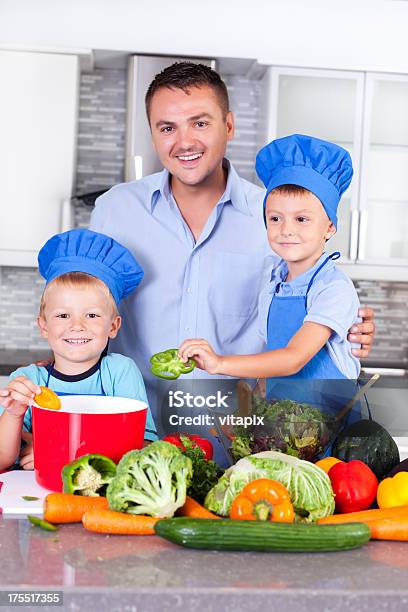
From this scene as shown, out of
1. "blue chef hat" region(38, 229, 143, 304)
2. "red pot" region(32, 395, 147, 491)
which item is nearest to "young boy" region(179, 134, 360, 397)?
"blue chef hat" region(38, 229, 143, 304)

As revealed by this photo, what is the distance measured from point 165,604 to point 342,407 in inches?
22.4

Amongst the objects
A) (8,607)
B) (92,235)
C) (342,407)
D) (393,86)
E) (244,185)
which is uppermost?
(393,86)

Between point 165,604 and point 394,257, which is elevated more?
point 394,257

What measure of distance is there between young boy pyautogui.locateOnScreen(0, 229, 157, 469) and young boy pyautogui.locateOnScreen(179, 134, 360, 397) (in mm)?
356

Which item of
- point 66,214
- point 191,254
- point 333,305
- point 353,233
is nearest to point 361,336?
point 333,305

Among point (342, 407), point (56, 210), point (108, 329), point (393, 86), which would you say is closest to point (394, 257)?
point (393, 86)

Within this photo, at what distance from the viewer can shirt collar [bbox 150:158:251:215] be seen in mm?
2215

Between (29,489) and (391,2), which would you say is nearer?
(29,489)

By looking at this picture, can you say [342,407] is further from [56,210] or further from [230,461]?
[56,210]

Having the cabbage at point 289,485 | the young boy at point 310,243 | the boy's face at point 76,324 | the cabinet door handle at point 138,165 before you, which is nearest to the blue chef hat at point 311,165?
the young boy at point 310,243

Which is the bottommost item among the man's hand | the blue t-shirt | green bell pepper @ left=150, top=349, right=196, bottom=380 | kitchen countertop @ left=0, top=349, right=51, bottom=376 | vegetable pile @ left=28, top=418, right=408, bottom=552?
kitchen countertop @ left=0, top=349, right=51, bottom=376

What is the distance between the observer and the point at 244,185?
230cm

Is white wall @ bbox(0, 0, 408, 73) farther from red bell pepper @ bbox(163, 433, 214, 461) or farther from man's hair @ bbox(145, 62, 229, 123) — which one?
red bell pepper @ bbox(163, 433, 214, 461)

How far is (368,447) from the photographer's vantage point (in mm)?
1308
